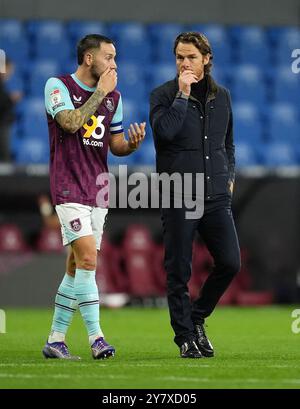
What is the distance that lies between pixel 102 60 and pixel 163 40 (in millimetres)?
10701

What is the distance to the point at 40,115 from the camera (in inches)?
663

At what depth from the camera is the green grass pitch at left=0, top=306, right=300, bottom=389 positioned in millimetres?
6004

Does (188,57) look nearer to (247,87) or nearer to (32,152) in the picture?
(32,152)

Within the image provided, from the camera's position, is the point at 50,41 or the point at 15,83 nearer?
the point at 15,83

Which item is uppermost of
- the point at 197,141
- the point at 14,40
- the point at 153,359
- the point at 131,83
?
the point at 14,40

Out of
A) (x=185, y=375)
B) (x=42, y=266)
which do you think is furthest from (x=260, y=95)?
(x=185, y=375)

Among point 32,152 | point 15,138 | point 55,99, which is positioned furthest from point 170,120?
point 15,138

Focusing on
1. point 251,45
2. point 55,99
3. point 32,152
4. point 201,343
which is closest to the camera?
point 55,99

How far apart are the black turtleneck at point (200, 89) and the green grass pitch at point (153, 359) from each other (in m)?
1.77

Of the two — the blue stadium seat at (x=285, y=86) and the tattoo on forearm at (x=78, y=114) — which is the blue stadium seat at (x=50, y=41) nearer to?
the blue stadium seat at (x=285, y=86)

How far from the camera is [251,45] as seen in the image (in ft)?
60.4

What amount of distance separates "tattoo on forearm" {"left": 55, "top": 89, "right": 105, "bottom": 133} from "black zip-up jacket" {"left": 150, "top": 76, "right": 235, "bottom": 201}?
398 mm

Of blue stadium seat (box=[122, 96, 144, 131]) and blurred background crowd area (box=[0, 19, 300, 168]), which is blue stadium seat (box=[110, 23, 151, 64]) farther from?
blue stadium seat (box=[122, 96, 144, 131])
